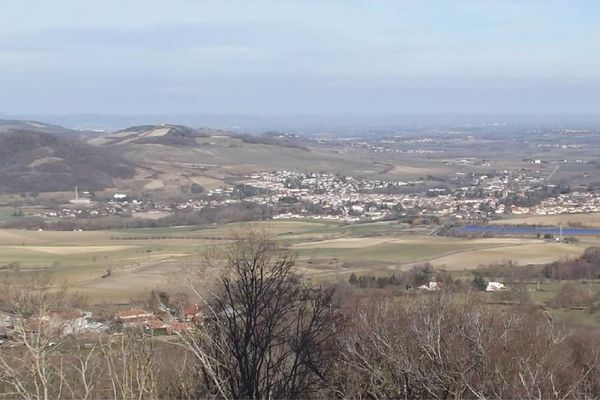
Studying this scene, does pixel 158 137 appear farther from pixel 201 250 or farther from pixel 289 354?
pixel 289 354

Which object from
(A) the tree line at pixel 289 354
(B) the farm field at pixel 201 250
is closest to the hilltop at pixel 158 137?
(B) the farm field at pixel 201 250

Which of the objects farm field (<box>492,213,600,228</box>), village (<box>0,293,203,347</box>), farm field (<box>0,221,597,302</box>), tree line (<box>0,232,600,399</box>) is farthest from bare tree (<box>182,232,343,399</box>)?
farm field (<box>492,213,600,228</box>)

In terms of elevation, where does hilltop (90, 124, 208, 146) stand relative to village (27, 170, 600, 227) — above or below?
above

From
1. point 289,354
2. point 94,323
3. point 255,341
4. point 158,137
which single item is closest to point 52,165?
point 158,137

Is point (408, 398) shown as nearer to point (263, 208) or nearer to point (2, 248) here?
point (2, 248)

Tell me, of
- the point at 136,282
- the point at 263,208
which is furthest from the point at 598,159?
the point at 136,282

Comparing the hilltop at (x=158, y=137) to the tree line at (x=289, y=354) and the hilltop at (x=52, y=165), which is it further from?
the tree line at (x=289, y=354)

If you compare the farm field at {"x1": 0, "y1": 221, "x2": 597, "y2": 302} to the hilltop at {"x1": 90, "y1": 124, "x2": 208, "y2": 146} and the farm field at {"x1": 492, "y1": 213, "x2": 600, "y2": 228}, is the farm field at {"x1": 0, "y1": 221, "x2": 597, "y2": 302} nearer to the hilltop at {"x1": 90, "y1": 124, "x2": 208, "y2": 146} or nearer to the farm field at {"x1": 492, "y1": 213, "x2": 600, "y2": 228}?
the farm field at {"x1": 492, "y1": 213, "x2": 600, "y2": 228}
